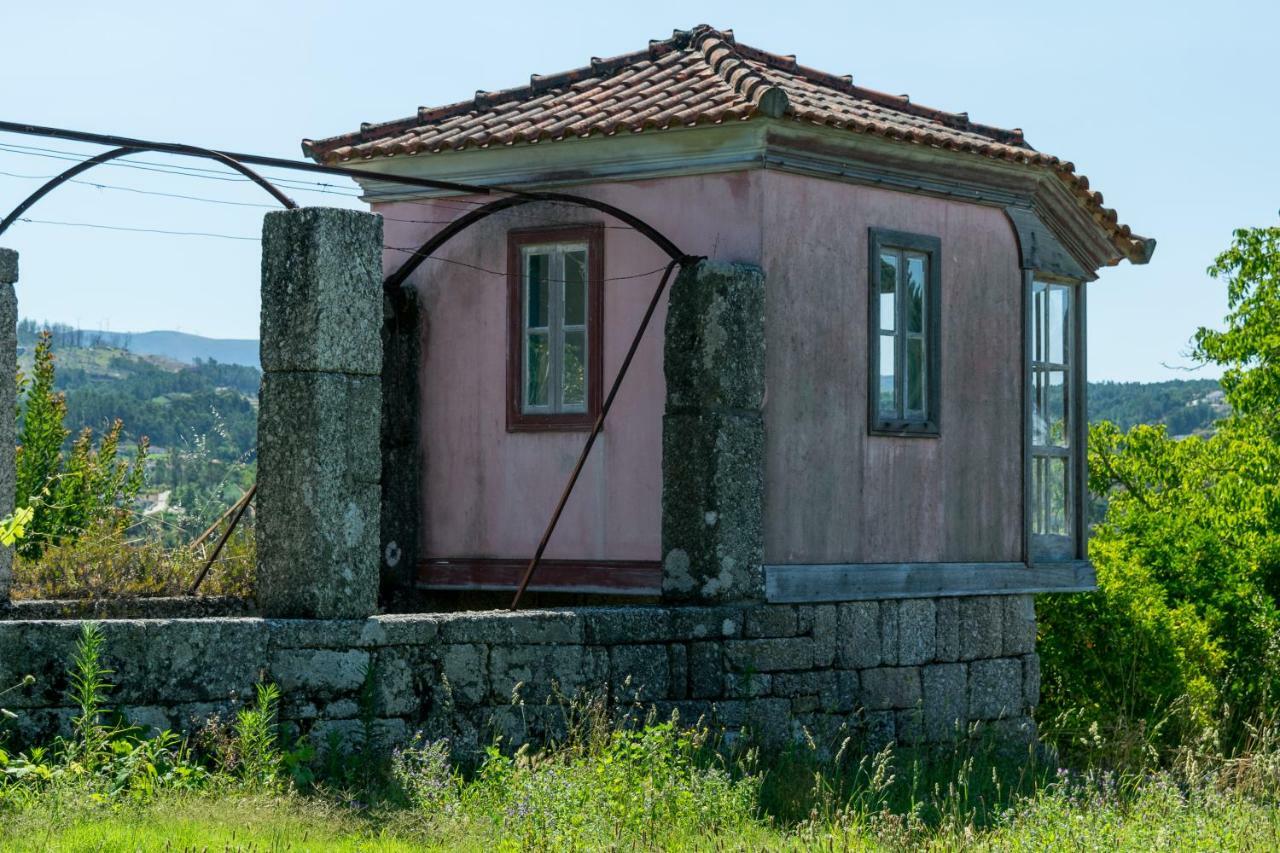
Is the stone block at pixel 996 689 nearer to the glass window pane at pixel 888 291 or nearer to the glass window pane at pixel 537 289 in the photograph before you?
the glass window pane at pixel 888 291

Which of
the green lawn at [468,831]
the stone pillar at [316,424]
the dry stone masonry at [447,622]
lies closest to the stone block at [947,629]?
the dry stone masonry at [447,622]

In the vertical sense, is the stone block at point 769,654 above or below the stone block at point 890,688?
above

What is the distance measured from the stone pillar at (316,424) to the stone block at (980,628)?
513 centimetres

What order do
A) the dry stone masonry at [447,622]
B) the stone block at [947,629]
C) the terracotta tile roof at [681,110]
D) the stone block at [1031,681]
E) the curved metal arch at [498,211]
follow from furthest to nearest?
1. the stone block at [1031,681]
2. the stone block at [947,629]
3. the terracotta tile roof at [681,110]
4. the curved metal arch at [498,211]
5. the dry stone masonry at [447,622]

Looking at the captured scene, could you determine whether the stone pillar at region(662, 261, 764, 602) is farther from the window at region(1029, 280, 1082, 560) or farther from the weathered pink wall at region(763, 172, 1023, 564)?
the window at region(1029, 280, 1082, 560)

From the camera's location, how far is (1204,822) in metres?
7.74

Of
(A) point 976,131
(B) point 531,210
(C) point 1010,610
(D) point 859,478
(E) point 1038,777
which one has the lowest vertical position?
(E) point 1038,777

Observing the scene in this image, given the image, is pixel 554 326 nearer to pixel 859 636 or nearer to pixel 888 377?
pixel 888 377

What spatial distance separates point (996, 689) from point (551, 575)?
349 cm

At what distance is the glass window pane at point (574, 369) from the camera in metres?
12.5

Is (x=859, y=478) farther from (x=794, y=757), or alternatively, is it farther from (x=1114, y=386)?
(x=1114, y=386)

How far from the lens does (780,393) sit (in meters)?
11.8

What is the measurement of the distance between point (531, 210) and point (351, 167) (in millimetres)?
1676

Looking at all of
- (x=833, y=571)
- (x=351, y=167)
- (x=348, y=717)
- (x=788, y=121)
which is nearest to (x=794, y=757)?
(x=833, y=571)
